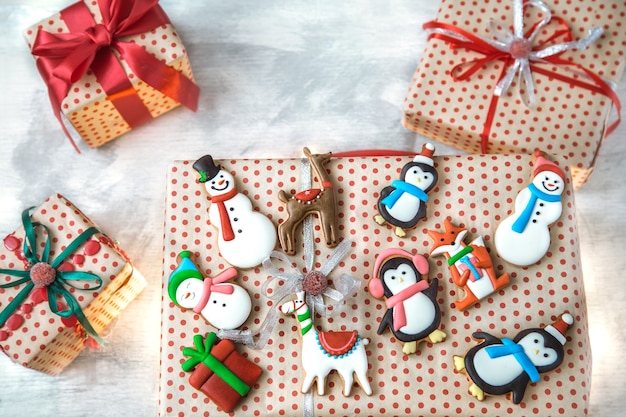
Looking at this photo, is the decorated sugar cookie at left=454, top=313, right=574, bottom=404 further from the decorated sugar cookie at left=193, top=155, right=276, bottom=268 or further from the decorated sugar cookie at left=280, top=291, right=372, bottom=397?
the decorated sugar cookie at left=193, top=155, right=276, bottom=268

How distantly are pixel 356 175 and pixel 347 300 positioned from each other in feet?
0.87

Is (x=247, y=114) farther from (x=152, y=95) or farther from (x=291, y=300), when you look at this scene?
(x=291, y=300)

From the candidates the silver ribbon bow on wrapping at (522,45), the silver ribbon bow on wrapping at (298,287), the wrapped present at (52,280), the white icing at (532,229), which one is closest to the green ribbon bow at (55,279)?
the wrapped present at (52,280)

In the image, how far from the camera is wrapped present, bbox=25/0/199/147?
1.53m

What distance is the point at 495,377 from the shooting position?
1.27 metres

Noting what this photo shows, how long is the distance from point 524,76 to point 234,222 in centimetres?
76

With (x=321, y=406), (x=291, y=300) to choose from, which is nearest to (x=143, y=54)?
(x=291, y=300)

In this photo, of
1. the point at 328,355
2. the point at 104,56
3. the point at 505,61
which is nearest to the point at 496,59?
the point at 505,61

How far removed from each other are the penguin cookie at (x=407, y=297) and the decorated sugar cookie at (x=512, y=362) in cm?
9

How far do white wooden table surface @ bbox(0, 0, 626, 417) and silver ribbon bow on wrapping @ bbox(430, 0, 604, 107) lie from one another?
234 mm

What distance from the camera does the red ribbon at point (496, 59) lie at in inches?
60.1

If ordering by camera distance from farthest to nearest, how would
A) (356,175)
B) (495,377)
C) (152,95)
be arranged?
(152,95) < (356,175) < (495,377)

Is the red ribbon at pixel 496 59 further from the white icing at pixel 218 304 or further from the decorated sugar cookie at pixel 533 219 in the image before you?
the white icing at pixel 218 304

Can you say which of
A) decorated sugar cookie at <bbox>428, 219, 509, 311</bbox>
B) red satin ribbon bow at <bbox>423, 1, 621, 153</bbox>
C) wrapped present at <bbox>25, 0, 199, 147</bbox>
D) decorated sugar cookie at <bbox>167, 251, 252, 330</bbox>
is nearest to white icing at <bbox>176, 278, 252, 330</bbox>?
decorated sugar cookie at <bbox>167, 251, 252, 330</bbox>
